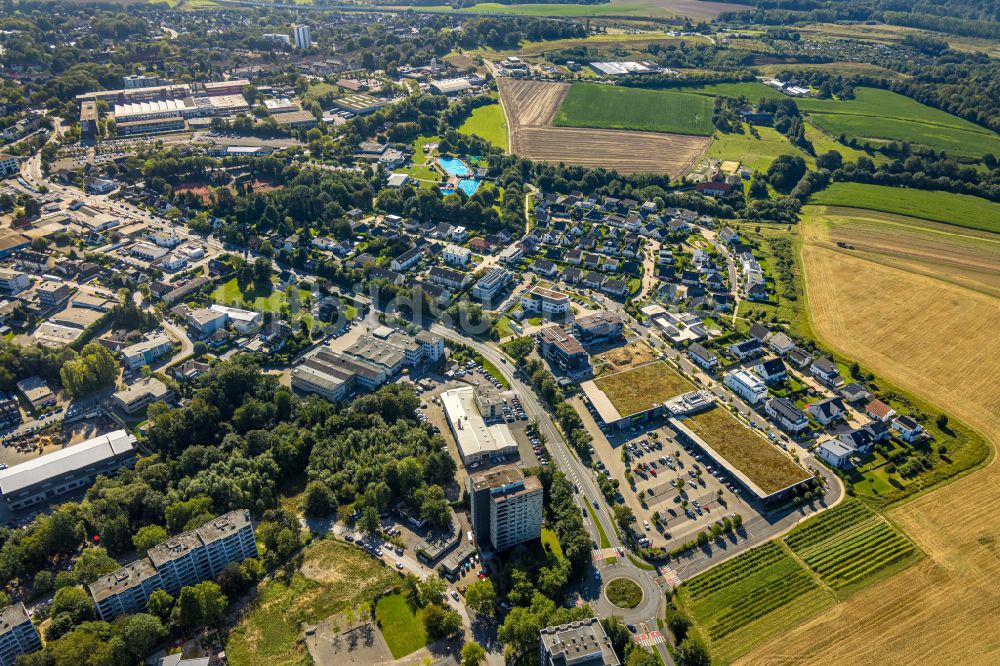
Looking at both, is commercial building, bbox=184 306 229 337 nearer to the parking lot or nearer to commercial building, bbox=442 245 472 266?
commercial building, bbox=442 245 472 266

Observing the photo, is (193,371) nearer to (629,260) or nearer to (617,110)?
(629,260)

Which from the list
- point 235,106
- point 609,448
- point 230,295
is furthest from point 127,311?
point 235,106

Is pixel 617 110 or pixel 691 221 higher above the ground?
pixel 617 110

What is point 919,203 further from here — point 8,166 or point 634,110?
point 8,166

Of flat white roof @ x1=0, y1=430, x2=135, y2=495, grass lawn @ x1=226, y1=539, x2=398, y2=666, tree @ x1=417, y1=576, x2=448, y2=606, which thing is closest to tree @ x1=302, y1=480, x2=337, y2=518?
grass lawn @ x1=226, y1=539, x2=398, y2=666

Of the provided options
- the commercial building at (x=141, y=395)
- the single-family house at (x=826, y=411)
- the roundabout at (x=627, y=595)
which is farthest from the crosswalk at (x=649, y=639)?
the commercial building at (x=141, y=395)

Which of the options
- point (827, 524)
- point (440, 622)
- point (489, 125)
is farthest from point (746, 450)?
point (489, 125)
